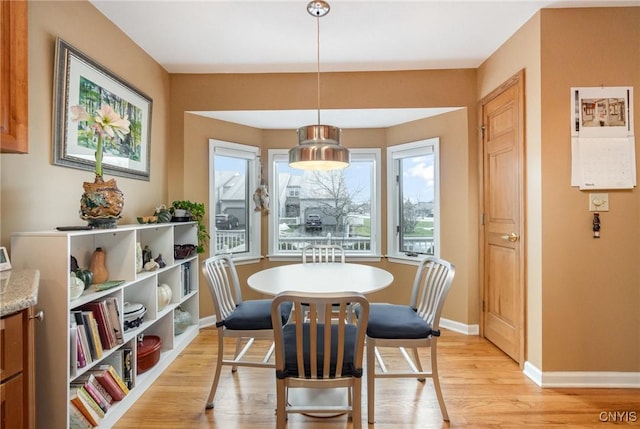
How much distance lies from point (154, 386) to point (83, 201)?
4.56ft

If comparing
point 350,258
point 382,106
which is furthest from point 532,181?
point 350,258

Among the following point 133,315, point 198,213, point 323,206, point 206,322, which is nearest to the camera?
point 133,315

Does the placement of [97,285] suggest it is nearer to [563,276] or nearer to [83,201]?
[83,201]

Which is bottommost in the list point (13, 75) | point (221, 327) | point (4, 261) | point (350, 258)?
point (221, 327)

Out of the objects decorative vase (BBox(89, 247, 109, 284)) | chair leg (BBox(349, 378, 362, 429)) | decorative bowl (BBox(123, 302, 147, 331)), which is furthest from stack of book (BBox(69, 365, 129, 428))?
chair leg (BBox(349, 378, 362, 429))

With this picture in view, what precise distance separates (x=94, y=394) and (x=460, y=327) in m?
3.03

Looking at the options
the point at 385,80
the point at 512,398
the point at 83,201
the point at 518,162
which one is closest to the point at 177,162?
the point at 83,201

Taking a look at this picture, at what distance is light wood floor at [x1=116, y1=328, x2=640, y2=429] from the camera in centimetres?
184

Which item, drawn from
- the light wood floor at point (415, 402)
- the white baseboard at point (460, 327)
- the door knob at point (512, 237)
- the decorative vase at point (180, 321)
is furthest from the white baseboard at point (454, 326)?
the door knob at point (512, 237)

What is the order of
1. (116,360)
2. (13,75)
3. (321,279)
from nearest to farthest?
(13,75), (116,360), (321,279)

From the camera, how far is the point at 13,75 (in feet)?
4.14

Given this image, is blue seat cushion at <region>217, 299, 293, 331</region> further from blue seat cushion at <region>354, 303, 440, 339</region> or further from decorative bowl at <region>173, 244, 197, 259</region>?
decorative bowl at <region>173, 244, 197, 259</region>

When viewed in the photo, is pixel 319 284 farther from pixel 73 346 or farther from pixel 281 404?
pixel 73 346

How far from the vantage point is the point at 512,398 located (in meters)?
2.06
